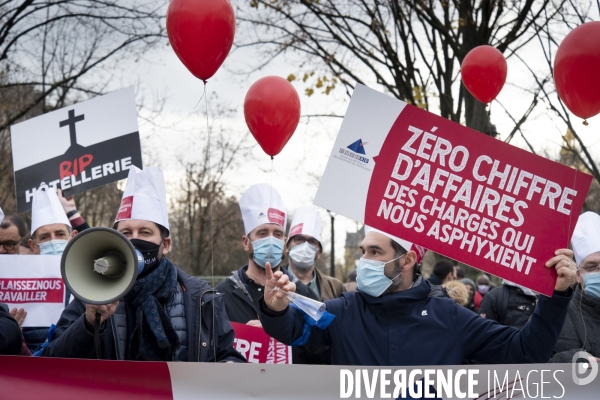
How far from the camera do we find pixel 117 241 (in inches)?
127

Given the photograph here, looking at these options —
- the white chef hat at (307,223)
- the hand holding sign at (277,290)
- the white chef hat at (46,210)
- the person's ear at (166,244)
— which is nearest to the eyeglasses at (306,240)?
the white chef hat at (307,223)

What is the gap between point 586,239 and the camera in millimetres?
4664

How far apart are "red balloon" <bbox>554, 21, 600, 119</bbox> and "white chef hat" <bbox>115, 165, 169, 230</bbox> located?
2.39m

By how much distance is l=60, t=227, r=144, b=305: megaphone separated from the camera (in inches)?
121

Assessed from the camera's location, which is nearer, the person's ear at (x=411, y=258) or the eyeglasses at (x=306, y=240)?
the person's ear at (x=411, y=258)

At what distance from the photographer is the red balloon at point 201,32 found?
4461mm

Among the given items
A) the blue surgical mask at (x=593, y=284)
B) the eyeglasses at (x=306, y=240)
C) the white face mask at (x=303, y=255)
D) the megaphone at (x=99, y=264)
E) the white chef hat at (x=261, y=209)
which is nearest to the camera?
the megaphone at (x=99, y=264)

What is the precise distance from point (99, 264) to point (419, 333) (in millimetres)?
1539

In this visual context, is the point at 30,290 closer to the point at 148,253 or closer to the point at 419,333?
the point at 148,253

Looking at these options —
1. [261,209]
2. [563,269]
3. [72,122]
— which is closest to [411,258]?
[563,269]

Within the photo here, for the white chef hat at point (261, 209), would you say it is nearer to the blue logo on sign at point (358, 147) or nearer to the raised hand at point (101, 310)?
→ the blue logo on sign at point (358, 147)

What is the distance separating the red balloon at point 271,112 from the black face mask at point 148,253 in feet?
5.31

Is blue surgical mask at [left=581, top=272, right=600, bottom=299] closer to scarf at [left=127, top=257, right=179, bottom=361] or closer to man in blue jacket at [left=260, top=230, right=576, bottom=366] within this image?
man in blue jacket at [left=260, top=230, right=576, bottom=366]

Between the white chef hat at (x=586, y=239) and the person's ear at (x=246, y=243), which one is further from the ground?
the person's ear at (x=246, y=243)
